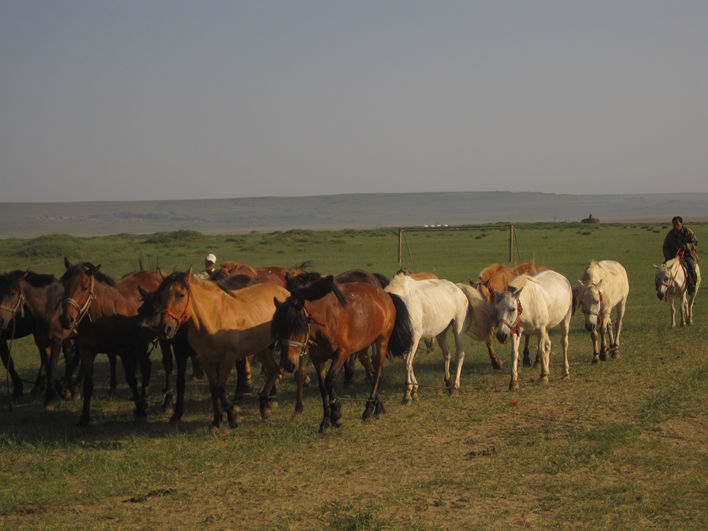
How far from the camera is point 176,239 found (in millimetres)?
50781

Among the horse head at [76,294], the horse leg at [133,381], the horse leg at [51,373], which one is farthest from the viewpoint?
the horse leg at [51,373]

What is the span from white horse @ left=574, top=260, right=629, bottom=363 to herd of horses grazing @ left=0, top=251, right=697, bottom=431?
35mm

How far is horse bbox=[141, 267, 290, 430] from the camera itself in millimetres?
7477

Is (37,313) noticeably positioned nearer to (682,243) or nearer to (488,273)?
(488,273)

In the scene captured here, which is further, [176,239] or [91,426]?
[176,239]

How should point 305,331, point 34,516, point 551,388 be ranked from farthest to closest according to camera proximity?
1. point 551,388
2. point 305,331
3. point 34,516

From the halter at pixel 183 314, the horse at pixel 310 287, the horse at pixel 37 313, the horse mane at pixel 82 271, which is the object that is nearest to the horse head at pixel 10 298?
the horse at pixel 37 313

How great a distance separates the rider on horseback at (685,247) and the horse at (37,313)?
40.8 ft

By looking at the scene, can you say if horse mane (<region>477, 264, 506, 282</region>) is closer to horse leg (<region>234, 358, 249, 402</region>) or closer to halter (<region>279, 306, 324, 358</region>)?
horse leg (<region>234, 358, 249, 402</region>)

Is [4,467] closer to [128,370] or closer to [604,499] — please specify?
[128,370]

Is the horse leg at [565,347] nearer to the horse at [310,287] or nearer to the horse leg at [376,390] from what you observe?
the horse at [310,287]

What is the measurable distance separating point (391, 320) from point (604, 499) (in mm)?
3795

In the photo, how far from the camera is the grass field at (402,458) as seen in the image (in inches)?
222

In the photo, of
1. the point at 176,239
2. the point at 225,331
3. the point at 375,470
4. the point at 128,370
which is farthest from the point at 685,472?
the point at 176,239
